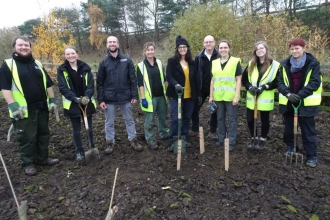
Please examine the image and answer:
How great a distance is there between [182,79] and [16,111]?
2573 millimetres

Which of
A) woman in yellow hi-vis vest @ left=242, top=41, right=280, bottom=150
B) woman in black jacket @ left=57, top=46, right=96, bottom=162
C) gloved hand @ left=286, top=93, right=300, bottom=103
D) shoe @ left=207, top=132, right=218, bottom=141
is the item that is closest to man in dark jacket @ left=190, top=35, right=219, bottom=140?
shoe @ left=207, top=132, right=218, bottom=141

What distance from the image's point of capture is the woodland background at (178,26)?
11.2 meters

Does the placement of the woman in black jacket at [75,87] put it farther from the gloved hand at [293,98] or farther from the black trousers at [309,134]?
the black trousers at [309,134]

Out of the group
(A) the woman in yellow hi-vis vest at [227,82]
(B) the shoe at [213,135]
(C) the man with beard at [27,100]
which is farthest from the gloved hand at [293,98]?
(C) the man with beard at [27,100]

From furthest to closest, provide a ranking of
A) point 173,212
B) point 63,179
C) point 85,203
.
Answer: point 63,179 → point 85,203 → point 173,212

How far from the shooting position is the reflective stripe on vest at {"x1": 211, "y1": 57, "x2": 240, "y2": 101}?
165 inches

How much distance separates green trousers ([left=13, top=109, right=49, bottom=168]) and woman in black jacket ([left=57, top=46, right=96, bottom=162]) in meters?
0.40

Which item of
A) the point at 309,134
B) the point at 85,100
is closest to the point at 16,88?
the point at 85,100

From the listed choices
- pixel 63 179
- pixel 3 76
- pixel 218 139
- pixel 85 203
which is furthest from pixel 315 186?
pixel 3 76

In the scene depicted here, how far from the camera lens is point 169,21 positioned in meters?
30.9

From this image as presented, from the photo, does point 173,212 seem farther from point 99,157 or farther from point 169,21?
point 169,21

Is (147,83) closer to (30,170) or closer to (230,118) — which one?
(230,118)

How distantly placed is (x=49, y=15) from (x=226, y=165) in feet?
32.1

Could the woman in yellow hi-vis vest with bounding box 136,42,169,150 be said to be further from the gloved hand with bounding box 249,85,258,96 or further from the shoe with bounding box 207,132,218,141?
the gloved hand with bounding box 249,85,258,96
